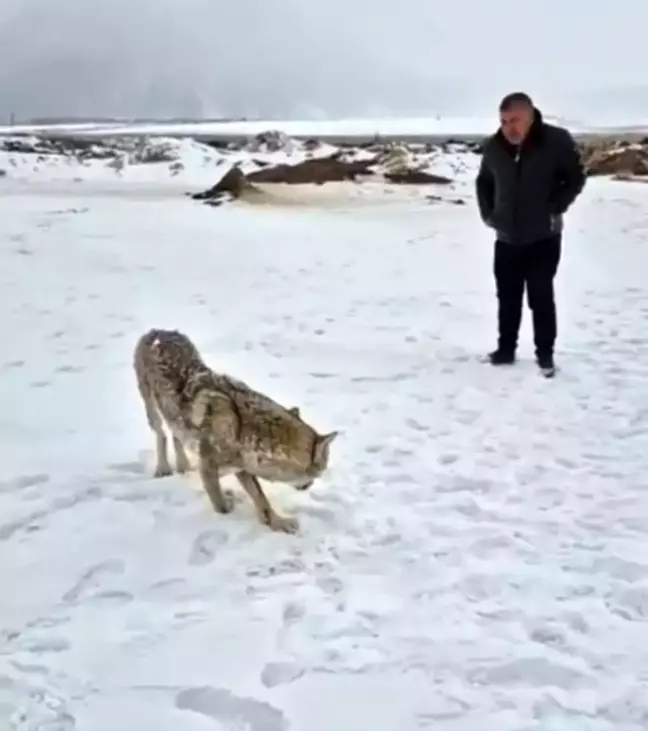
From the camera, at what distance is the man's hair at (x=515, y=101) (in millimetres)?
6551

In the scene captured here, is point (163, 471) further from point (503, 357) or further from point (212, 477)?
point (503, 357)

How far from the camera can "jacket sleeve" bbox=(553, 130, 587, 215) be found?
6699 mm

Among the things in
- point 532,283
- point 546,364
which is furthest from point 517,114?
point 546,364

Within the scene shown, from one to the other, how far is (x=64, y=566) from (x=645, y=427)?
364 centimetres

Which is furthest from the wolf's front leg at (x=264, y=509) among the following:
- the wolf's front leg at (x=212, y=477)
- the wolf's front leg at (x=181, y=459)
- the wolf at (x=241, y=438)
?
the wolf's front leg at (x=181, y=459)

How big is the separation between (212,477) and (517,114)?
11.6 ft

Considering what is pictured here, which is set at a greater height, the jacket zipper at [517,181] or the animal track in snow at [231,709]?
the jacket zipper at [517,181]

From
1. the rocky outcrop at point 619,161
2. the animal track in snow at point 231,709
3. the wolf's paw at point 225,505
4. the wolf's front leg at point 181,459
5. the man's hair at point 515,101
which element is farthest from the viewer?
the rocky outcrop at point 619,161

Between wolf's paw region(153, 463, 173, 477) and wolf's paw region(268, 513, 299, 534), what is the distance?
0.88 meters

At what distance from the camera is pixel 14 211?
727 inches

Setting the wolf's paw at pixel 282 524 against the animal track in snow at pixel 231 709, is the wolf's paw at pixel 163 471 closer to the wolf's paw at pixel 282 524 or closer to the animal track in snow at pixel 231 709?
the wolf's paw at pixel 282 524

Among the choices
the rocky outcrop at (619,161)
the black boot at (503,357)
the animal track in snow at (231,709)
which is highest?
the rocky outcrop at (619,161)

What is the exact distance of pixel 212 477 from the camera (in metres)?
4.53

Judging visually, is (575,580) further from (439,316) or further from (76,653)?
(439,316)
